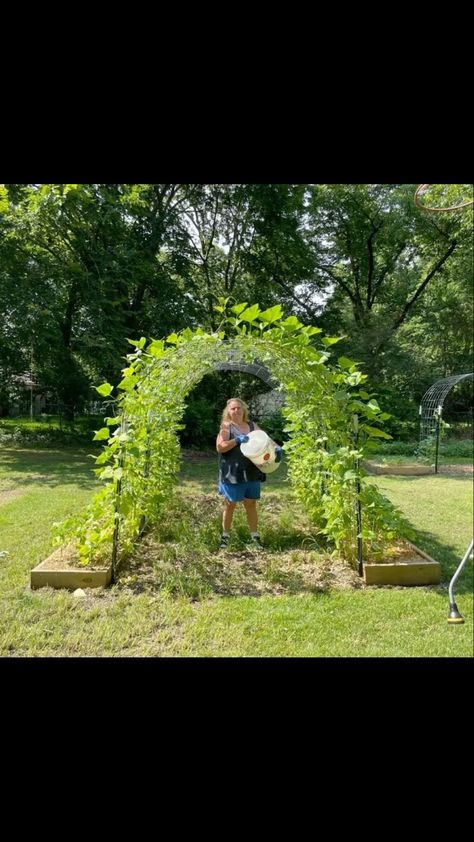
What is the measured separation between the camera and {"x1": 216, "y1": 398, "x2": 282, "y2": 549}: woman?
226 cm

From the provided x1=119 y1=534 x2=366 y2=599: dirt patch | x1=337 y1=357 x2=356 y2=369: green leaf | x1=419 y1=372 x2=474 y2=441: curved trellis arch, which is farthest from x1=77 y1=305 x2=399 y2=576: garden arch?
x1=419 y1=372 x2=474 y2=441: curved trellis arch

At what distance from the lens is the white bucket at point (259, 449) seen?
2145 mm

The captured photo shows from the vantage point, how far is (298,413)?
8.27 ft

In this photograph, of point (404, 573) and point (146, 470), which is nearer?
point (404, 573)

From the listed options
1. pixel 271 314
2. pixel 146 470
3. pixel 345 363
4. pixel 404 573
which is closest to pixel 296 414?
pixel 345 363

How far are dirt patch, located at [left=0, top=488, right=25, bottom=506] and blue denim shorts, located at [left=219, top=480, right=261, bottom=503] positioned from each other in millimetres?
1100

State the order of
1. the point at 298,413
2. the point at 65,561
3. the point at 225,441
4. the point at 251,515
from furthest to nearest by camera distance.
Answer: the point at 298,413
the point at 251,515
the point at 225,441
the point at 65,561

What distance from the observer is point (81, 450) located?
2.66m

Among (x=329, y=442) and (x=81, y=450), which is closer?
(x=329, y=442)

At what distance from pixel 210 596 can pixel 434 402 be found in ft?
6.15

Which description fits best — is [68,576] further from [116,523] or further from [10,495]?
[10,495]

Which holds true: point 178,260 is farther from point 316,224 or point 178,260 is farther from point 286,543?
point 286,543
